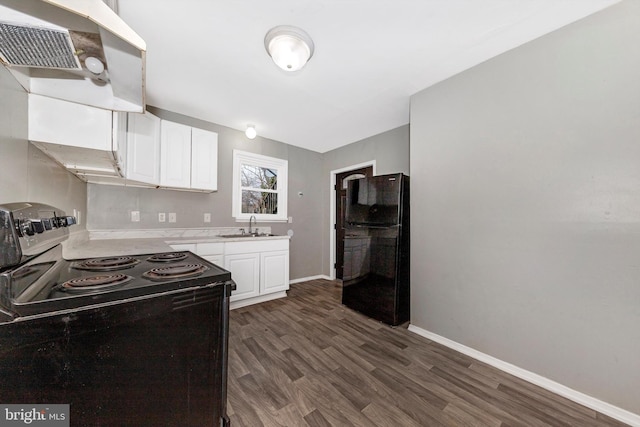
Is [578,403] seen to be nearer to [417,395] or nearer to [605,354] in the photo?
[605,354]

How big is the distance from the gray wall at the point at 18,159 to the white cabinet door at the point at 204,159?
4.52ft

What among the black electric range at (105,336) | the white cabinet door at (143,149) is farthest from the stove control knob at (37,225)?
the white cabinet door at (143,149)

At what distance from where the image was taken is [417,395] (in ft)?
4.85

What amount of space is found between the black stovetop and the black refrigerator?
1.82 meters

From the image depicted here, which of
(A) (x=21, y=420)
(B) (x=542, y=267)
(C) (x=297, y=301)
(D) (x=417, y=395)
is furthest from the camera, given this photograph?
(C) (x=297, y=301)

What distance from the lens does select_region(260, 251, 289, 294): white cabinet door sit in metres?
3.03

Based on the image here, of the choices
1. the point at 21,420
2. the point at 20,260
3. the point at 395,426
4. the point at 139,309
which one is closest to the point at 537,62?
the point at 395,426

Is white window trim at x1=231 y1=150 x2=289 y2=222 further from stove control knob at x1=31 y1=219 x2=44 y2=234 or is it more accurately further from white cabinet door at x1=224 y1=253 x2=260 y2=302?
stove control knob at x1=31 y1=219 x2=44 y2=234

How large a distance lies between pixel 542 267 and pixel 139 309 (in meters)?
2.34

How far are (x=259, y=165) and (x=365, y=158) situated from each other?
172 cm

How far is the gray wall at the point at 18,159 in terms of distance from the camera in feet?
3.02

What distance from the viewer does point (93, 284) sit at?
77 cm

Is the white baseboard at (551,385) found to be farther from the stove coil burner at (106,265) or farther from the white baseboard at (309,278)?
the stove coil burner at (106,265)

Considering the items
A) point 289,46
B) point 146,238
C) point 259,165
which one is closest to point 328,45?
point 289,46
